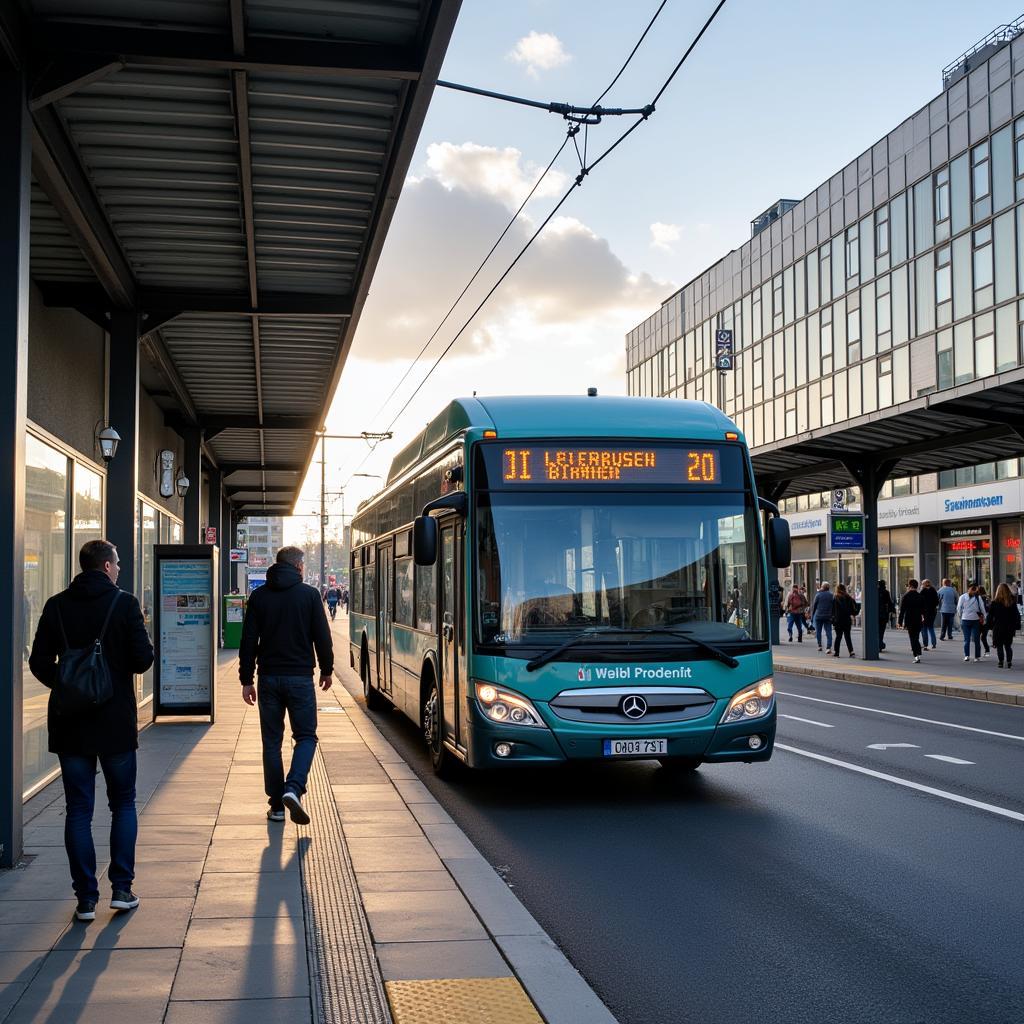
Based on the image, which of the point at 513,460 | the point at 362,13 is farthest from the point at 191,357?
the point at 362,13

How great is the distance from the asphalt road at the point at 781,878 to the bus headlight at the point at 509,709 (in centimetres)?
72

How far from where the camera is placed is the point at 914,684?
21.1 m

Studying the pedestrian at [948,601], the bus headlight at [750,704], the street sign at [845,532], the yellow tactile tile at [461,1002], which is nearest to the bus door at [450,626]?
the bus headlight at [750,704]

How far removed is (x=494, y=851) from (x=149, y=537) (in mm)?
12706

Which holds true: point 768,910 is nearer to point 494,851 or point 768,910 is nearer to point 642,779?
point 494,851

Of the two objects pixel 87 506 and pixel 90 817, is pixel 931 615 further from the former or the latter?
pixel 90 817

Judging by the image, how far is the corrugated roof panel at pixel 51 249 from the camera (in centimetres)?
1050

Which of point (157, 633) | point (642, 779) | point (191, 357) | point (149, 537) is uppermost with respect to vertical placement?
point (191, 357)

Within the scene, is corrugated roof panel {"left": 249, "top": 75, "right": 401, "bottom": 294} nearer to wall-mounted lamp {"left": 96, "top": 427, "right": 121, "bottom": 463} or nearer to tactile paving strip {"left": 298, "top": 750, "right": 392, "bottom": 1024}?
wall-mounted lamp {"left": 96, "top": 427, "right": 121, "bottom": 463}

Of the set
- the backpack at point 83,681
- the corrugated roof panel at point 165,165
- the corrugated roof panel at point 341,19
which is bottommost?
the backpack at point 83,681

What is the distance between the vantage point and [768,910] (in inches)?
249

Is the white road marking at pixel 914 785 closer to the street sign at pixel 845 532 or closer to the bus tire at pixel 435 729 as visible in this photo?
the bus tire at pixel 435 729

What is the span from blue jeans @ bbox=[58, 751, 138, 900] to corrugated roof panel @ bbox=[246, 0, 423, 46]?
14.7 ft

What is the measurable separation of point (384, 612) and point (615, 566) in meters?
6.48
